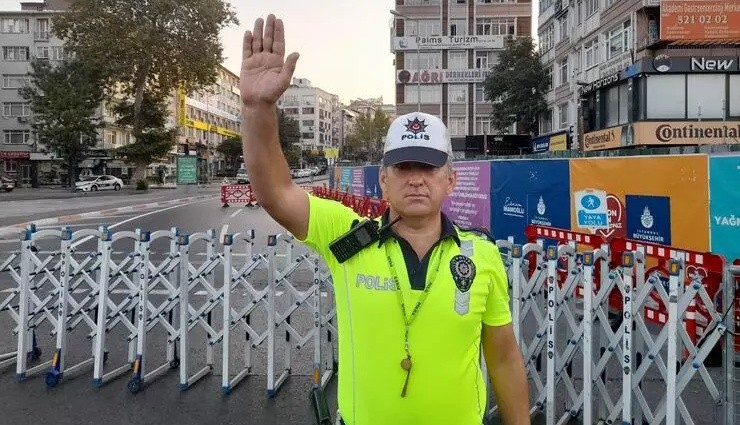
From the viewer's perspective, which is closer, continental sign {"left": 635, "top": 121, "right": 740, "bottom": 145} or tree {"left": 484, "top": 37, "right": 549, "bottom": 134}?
continental sign {"left": 635, "top": 121, "right": 740, "bottom": 145}

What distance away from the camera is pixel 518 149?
51.0 meters

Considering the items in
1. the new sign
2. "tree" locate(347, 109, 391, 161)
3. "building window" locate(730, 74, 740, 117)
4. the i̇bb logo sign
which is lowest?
the i̇bb logo sign

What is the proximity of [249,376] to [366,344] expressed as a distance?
168 inches

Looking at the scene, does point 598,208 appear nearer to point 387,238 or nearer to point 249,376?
point 249,376

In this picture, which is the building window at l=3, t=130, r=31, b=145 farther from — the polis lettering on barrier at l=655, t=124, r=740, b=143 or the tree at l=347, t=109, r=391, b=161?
the polis lettering on barrier at l=655, t=124, r=740, b=143

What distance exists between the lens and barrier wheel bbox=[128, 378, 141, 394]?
18.5ft

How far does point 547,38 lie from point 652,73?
2091 centimetres

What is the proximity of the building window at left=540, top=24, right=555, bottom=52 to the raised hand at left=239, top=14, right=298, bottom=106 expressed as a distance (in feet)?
155

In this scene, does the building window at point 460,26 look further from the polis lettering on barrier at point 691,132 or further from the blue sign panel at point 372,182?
the blue sign panel at point 372,182

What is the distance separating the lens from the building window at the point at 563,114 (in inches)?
1708

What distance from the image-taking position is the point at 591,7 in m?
38.5

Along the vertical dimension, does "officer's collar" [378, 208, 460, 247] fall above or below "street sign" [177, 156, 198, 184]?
below

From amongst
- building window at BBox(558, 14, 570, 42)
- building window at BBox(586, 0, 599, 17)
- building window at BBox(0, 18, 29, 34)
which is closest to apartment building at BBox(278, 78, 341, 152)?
building window at BBox(0, 18, 29, 34)

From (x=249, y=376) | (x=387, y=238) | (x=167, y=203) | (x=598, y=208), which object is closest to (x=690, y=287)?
(x=387, y=238)
